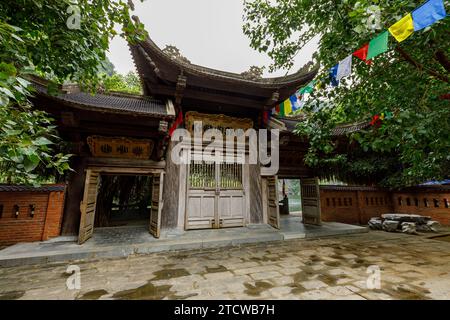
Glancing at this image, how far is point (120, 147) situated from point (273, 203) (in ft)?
16.4

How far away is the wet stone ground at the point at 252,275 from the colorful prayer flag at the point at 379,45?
12.1 ft

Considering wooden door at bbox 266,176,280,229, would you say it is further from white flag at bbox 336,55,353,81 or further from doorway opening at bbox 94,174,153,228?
doorway opening at bbox 94,174,153,228

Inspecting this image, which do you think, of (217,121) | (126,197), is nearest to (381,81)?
(217,121)

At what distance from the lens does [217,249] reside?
4.97 metres

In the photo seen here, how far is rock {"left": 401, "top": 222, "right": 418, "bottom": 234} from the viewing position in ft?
21.7

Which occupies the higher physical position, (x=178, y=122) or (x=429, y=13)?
(x=429, y=13)

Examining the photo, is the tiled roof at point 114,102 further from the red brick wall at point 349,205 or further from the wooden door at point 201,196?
the red brick wall at point 349,205

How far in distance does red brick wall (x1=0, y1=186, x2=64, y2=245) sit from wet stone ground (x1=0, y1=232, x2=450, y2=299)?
4.87 ft

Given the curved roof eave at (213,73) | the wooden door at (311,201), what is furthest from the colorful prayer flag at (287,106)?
the wooden door at (311,201)

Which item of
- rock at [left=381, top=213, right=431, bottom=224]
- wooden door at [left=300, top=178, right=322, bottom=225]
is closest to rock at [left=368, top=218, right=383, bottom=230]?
rock at [left=381, top=213, right=431, bottom=224]

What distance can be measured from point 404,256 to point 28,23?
7752 millimetres

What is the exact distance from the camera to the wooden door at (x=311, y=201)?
7328 mm

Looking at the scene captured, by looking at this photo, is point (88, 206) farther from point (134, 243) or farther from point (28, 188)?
point (134, 243)

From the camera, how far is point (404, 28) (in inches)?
118
